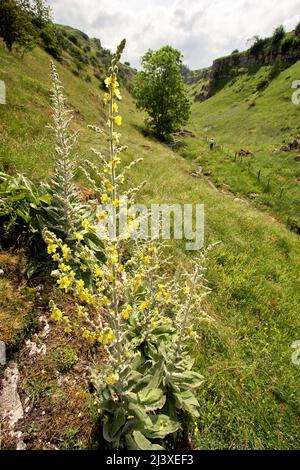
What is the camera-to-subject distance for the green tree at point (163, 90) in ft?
117

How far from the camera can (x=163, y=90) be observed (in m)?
36.6

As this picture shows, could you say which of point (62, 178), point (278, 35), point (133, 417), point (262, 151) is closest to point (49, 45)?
point (262, 151)

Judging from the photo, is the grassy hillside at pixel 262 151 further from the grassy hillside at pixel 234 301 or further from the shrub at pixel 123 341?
the shrub at pixel 123 341

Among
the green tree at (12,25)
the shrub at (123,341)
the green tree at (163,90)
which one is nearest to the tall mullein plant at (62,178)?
the shrub at (123,341)

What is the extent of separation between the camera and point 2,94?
1283 centimetres

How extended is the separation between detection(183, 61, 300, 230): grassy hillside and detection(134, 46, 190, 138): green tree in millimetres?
4004

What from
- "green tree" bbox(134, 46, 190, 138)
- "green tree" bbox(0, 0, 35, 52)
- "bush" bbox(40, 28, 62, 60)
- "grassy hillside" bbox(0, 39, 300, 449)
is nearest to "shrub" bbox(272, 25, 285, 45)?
"green tree" bbox(134, 46, 190, 138)

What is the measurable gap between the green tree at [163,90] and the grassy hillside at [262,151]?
400 centimetres

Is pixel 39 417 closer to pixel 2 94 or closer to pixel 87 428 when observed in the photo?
pixel 87 428

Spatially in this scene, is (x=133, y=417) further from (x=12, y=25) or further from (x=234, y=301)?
(x=12, y=25)

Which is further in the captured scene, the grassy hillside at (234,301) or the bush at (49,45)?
the bush at (49,45)

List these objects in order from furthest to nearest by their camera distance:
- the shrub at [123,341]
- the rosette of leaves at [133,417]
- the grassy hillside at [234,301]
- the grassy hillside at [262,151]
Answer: the grassy hillside at [262,151], the grassy hillside at [234,301], the rosette of leaves at [133,417], the shrub at [123,341]

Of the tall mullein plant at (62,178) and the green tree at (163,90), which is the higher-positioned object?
the green tree at (163,90)

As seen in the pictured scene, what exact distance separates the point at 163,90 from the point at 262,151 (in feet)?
50.2
